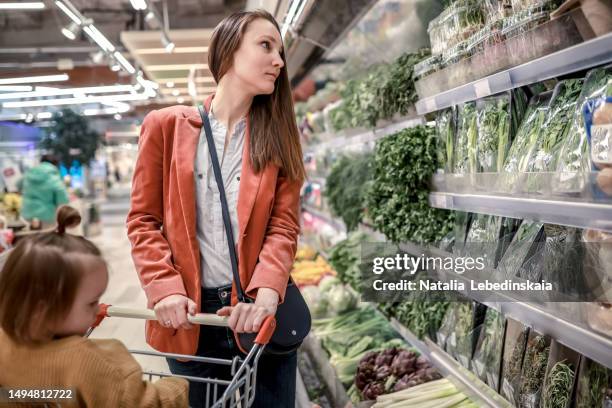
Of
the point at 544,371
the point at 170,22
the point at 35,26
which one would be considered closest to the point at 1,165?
the point at 35,26

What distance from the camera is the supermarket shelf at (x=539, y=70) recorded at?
4.54ft

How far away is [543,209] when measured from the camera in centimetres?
159

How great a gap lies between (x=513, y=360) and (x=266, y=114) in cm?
114

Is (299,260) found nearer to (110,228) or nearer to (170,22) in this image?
(170,22)

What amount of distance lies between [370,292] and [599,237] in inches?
67.7

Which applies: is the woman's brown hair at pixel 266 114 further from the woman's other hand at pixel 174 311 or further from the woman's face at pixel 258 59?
the woman's other hand at pixel 174 311

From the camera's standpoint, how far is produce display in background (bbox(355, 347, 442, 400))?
276 cm

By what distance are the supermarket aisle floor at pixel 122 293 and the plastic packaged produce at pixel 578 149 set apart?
1.11 metres

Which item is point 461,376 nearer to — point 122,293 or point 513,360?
point 513,360

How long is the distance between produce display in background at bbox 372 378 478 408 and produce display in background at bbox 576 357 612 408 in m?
0.66

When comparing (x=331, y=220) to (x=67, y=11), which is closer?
(x=331, y=220)

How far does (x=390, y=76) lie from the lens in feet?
9.67

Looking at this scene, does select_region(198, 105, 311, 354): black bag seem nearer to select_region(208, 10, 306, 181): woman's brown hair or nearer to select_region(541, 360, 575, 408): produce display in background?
select_region(208, 10, 306, 181): woman's brown hair

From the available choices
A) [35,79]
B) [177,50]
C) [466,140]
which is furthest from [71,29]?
[466,140]
